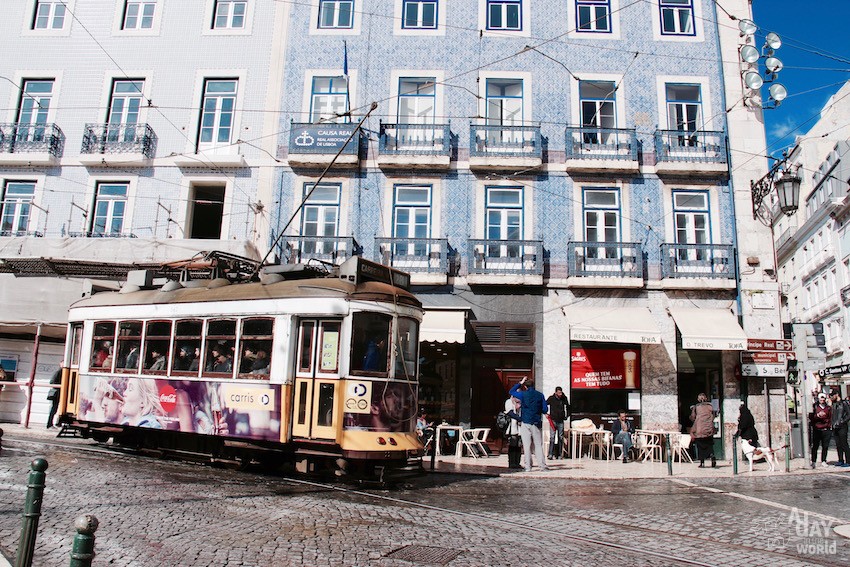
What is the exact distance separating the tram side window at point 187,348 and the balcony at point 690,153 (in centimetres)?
1303

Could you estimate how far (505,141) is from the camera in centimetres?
1889

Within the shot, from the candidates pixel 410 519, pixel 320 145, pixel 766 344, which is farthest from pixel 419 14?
pixel 410 519

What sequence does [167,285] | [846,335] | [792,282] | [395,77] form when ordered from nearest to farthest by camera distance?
[167,285] < [395,77] < [846,335] < [792,282]

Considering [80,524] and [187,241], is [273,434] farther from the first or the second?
[187,241]

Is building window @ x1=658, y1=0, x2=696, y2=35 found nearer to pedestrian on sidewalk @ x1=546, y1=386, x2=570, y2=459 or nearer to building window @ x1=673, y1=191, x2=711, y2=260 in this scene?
building window @ x1=673, y1=191, x2=711, y2=260

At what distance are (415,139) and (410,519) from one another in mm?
13123

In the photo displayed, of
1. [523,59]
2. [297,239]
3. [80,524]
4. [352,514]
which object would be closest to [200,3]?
[297,239]

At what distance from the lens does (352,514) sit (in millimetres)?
7809

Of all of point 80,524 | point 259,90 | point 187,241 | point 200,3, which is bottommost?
point 80,524

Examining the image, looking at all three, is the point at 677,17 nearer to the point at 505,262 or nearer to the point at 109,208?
the point at 505,262

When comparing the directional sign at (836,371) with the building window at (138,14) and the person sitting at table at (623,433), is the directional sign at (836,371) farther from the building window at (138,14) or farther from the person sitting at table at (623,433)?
the building window at (138,14)

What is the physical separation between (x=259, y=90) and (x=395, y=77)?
4.08m

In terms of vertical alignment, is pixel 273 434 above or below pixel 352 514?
above

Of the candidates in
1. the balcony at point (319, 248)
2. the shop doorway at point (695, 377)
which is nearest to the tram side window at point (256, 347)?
the balcony at point (319, 248)
